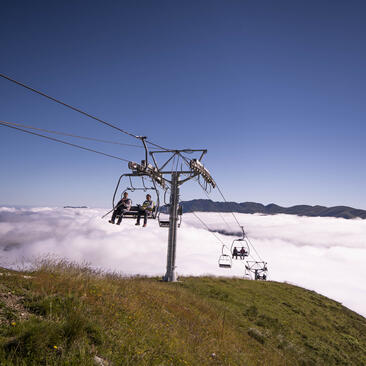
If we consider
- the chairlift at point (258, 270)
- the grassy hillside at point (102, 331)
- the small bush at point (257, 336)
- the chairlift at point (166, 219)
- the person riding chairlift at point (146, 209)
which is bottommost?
the chairlift at point (258, 270)

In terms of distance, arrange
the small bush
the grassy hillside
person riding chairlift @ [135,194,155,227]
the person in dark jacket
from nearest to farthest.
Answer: the grassy hillside
the small bush
the person in dark jacket
person riding chairlift @ [135,194,155,227]

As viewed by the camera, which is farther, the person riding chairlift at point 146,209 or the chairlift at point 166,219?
the chairlift at point 166,219

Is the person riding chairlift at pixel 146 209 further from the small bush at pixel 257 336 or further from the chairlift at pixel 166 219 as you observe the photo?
the small bush at pixel 257 336

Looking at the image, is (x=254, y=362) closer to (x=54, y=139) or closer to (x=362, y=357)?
(x=54, y=139)

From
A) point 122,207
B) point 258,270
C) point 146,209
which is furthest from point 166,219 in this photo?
point 258,270

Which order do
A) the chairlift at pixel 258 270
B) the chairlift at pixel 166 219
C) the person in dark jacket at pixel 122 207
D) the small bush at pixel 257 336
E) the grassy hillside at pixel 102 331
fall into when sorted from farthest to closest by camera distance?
the chairlift at pixel 258 270 < the chairlift at pixel 166 219 < the person in dark jacket at pixel 122 207 < the small bush at pixel 257 336 < the grassy hillside at pixel 102 331

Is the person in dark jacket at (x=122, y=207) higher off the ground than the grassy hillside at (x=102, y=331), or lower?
higher

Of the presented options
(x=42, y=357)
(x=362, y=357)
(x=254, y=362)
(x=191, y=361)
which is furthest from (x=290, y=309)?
(x=42, y=357)

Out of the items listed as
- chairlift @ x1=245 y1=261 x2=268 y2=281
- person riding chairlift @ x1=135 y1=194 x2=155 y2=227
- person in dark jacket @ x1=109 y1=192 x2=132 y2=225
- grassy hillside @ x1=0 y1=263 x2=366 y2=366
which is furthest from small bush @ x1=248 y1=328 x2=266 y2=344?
chairlift @ x1=245 y1=261 x2=268 y2=281

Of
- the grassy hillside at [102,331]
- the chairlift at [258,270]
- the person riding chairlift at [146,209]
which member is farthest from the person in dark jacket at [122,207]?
the chairlift at [258,270]

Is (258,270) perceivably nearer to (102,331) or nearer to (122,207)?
(122,207)

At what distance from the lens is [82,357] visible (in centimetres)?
443

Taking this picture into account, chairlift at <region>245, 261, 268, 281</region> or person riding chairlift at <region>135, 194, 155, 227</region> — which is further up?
person riding chairlift at <region>135, 194, 155, 227</region>

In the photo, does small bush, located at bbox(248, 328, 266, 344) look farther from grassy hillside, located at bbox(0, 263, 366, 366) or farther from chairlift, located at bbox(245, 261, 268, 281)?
chairlift, located at bbox(245, 261, 268, 281)
